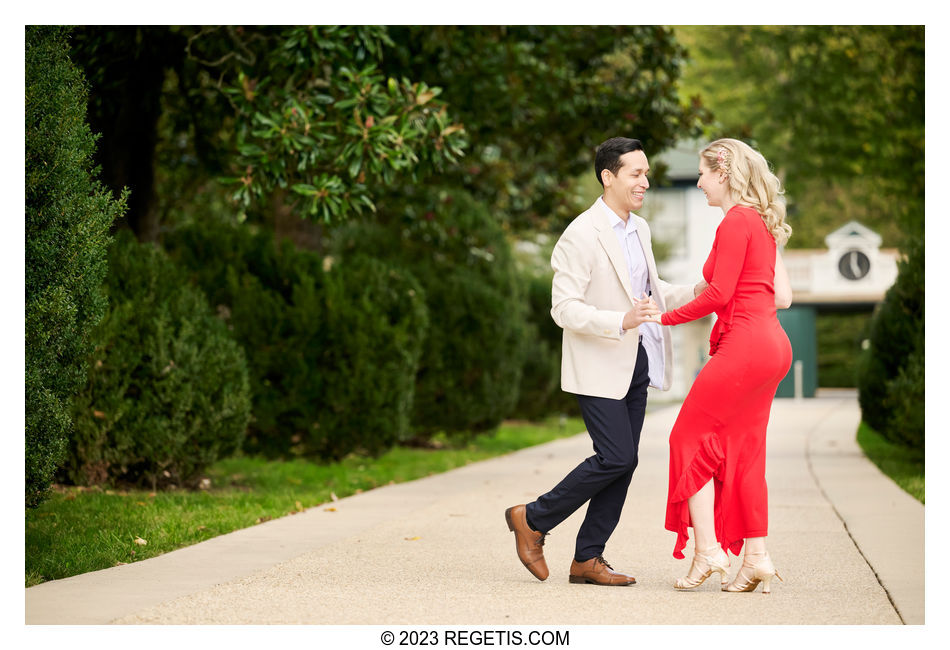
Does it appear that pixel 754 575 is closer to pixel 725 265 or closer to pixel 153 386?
pixel 725 265

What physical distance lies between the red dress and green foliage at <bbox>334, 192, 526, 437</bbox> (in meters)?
9.29

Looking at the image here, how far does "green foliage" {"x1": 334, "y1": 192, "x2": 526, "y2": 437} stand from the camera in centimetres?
1488

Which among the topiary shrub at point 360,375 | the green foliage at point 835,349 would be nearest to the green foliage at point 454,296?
the topiary shrub at point 360,375

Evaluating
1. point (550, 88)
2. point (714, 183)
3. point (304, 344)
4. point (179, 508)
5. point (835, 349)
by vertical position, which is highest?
point (550, 88)

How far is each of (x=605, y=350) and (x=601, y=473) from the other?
0.57 metres

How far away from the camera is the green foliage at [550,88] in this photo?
39.0 ft

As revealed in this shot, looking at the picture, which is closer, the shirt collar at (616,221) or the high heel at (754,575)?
the high heel at (754,575)

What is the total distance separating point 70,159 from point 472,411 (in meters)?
9.63

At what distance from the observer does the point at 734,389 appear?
211 inches

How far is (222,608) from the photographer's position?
16.6 ft

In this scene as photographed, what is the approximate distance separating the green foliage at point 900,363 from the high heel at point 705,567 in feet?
18.9

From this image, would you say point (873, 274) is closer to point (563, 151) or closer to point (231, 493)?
point (563, 151)

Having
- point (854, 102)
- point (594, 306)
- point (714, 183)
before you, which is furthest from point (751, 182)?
point (854, 102)

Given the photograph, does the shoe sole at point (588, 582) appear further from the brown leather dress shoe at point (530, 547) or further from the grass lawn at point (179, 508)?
the grass lawn at point (179, 508)
